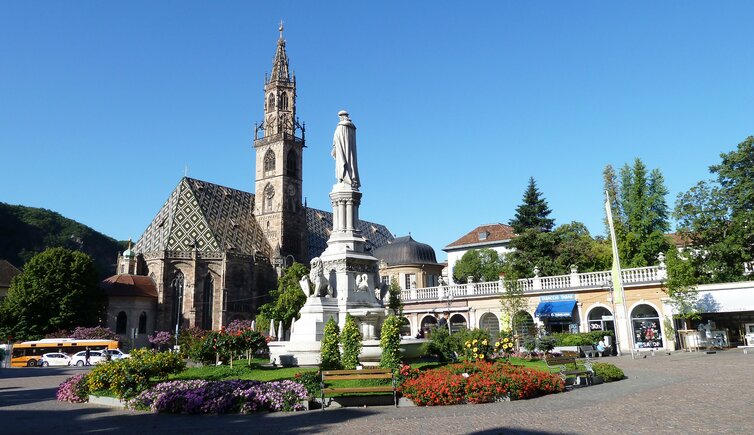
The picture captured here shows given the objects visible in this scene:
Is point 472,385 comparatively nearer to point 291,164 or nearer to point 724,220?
point 724,220

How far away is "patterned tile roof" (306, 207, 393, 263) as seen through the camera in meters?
84.2

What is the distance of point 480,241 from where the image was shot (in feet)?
192

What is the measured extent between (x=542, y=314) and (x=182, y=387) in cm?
2960

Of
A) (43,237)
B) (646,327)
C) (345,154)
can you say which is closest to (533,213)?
(646,327)

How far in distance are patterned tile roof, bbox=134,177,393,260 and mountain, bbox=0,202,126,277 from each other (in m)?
28.3

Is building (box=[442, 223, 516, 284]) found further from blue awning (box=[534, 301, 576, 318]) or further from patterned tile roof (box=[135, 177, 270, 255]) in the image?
patterned tile roof (box=[135, 177, 270, 255])

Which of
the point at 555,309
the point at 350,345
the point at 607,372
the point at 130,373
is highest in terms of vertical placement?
the point at 555,309

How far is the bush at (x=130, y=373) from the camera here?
1339cm

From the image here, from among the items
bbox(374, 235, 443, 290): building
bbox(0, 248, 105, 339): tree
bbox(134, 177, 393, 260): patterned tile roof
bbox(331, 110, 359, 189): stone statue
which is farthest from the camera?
bbox(134, 177, 393, 260): patterned tile roof

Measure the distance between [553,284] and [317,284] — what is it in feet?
79.5

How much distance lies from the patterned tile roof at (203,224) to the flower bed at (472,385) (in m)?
57.2

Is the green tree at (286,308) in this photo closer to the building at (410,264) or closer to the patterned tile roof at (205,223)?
the building at (410,264)

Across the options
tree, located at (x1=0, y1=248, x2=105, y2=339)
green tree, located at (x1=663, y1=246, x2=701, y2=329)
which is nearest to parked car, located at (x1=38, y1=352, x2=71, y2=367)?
tree, located at (x1=0, y1=248, x2=105, y2=339)

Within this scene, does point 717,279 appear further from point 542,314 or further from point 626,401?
point 626,401
